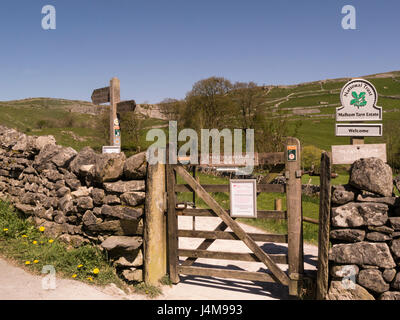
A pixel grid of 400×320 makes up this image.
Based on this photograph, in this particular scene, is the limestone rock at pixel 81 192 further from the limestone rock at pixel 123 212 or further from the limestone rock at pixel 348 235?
the limestone rock at pixel 348 235

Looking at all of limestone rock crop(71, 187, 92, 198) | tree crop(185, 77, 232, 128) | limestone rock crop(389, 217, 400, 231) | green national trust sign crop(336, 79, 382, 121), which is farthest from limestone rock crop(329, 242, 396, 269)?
tree crop(185, 77, 232, 128)

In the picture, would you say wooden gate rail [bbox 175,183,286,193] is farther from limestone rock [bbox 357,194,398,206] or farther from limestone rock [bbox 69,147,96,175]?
limestone rock [bbox 69,147,96,175]

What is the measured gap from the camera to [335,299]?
473 centimetres

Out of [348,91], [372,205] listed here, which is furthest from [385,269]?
[348,91]

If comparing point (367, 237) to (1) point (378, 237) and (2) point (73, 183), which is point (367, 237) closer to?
(1) point (378, 237)

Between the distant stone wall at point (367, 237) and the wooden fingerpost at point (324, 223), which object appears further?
the wooden fingerpost at point (324, 223)

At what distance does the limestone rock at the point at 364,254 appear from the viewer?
176 inches

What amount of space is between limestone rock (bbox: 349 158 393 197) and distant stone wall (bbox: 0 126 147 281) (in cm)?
325

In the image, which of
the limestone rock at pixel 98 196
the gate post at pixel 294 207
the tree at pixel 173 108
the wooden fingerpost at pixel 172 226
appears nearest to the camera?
the gate post at pixel 294 207

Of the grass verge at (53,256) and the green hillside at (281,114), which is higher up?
the green hillside at (281,114)

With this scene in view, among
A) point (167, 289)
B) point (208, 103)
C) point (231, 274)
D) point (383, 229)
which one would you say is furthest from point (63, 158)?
point (208, 103)

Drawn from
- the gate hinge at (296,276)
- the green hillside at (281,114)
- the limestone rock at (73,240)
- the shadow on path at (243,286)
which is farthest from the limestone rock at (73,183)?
the green hillside at (281,114)

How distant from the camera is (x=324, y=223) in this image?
15.8 feet

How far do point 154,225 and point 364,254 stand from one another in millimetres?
3140
